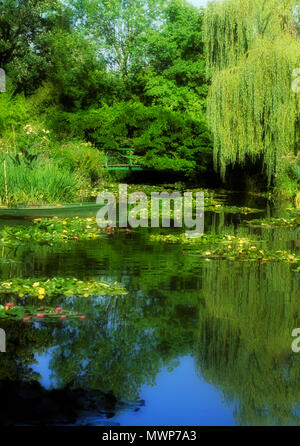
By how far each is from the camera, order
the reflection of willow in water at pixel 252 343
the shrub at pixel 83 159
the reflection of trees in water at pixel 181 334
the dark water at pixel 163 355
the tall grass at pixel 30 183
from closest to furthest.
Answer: the dark water at pixel 163 355 < the reflection of willow in water at pixel 252 343 < the reflection of trees in water at pixel 181 334 < the tall grass at pixel 30 183 < the shrub at pixel 83 159

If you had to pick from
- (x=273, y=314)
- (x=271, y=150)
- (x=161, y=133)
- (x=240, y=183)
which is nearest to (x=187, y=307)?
(x=273, y=314)

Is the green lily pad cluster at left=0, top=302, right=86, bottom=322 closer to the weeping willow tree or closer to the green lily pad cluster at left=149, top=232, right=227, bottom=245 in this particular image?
the green lily pad cluster at left=149, top=232, right=227, bottom=245

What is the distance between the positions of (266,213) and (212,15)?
10.6 m

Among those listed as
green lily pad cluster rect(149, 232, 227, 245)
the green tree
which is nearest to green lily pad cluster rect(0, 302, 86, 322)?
green lily pad cluster rect(149, 232, 227, 245)

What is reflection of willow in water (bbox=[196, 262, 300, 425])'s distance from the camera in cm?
453

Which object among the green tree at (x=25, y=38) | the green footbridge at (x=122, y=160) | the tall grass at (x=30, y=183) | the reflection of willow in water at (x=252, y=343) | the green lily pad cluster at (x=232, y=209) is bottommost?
the reflection of willow in water at (x=252, y=343)

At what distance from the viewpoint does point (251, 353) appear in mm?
5609

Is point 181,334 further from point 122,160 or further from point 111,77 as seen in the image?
point 111,77

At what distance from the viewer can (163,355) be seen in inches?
217

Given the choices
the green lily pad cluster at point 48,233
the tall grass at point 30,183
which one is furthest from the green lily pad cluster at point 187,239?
the tall grass at point 30,183

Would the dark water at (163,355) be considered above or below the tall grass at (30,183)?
below

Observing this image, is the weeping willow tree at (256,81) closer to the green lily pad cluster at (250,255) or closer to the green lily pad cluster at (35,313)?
the green lily pad cluster at (250,255)

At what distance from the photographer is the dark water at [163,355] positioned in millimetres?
4344

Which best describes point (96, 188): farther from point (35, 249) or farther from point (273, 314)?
point (273, 314)
